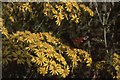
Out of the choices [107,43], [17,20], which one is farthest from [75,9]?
[107,43]

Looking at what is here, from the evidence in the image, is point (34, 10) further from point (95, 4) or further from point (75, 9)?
point (95, 4)

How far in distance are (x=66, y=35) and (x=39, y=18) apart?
15.4 inches

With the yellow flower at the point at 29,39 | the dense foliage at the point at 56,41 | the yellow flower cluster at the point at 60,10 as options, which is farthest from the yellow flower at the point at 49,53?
the yellow flower cluster at the point at 60,10

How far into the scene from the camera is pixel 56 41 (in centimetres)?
183

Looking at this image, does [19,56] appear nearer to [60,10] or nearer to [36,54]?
[36,54]

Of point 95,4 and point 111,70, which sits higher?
point 95,4

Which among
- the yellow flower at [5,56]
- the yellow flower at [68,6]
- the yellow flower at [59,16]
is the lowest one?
the yellow flower at [5,56]

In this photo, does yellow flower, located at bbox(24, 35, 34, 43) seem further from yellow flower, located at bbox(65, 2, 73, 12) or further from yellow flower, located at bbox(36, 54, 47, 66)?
yellow flower, located at bbox(65, 2, 73, 12)

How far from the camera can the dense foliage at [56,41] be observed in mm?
1627

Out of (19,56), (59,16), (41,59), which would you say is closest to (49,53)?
(41,59)

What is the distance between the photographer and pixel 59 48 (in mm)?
1786

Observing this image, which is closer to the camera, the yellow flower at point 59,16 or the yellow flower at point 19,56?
the yellow flower at point 19,56

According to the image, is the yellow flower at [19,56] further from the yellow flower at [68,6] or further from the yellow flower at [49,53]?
the yellow flower at [68,6]

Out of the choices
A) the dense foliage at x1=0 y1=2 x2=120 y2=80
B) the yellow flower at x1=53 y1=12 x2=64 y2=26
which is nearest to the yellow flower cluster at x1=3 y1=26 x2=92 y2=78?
the dense foliage at x1=0 y1=2 x2=120 y2=80
